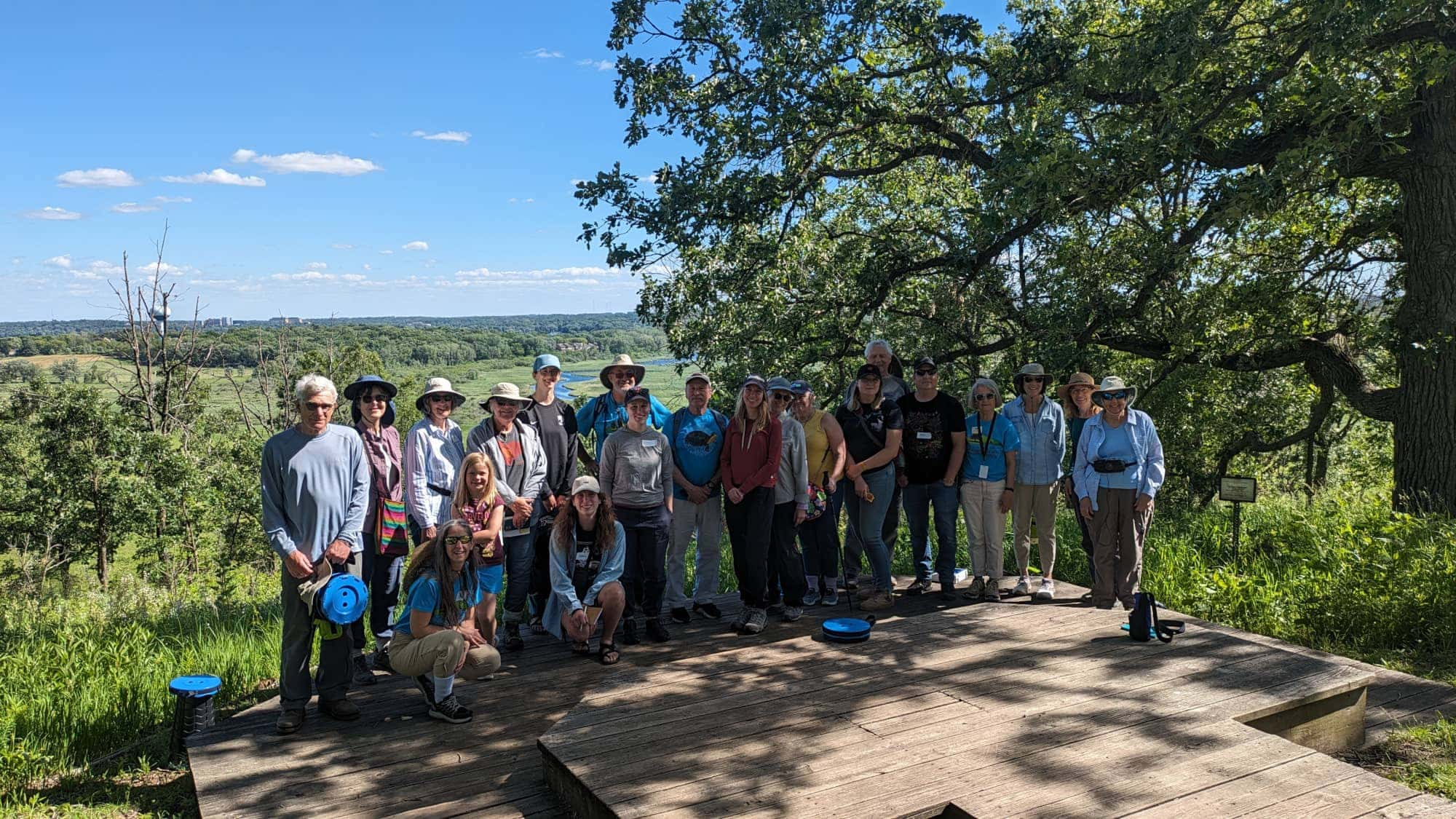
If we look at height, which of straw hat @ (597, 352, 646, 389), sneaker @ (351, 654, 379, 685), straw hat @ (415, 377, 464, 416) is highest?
straw hat @ (597, 352, 646, 389)

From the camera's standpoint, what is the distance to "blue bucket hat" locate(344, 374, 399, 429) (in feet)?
17.4

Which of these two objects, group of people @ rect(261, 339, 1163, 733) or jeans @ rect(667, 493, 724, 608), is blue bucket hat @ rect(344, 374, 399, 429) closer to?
group of people @ rect(261, 339, 1163, 733)

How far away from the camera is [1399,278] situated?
9.70 metres

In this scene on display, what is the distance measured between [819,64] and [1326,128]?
4.20 meters

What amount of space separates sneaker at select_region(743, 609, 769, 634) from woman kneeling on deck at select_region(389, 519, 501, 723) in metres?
1.88

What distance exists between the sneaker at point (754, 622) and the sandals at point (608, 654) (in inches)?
33.8

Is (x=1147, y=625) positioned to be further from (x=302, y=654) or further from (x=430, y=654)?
(x=302, y=654)

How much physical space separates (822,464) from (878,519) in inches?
22.6

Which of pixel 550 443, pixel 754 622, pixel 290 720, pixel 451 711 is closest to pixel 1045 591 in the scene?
pixel 754 622

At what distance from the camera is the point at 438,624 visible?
15.9 feet

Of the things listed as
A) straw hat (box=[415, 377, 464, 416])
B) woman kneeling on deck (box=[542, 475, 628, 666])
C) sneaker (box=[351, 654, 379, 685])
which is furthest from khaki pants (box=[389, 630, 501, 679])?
straw hat (box=[415, 377, 464, 416])

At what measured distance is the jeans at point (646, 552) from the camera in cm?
596

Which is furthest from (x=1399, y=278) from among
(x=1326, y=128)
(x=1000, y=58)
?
(x=1000, y=58)

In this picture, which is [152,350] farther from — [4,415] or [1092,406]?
[1092,406]
